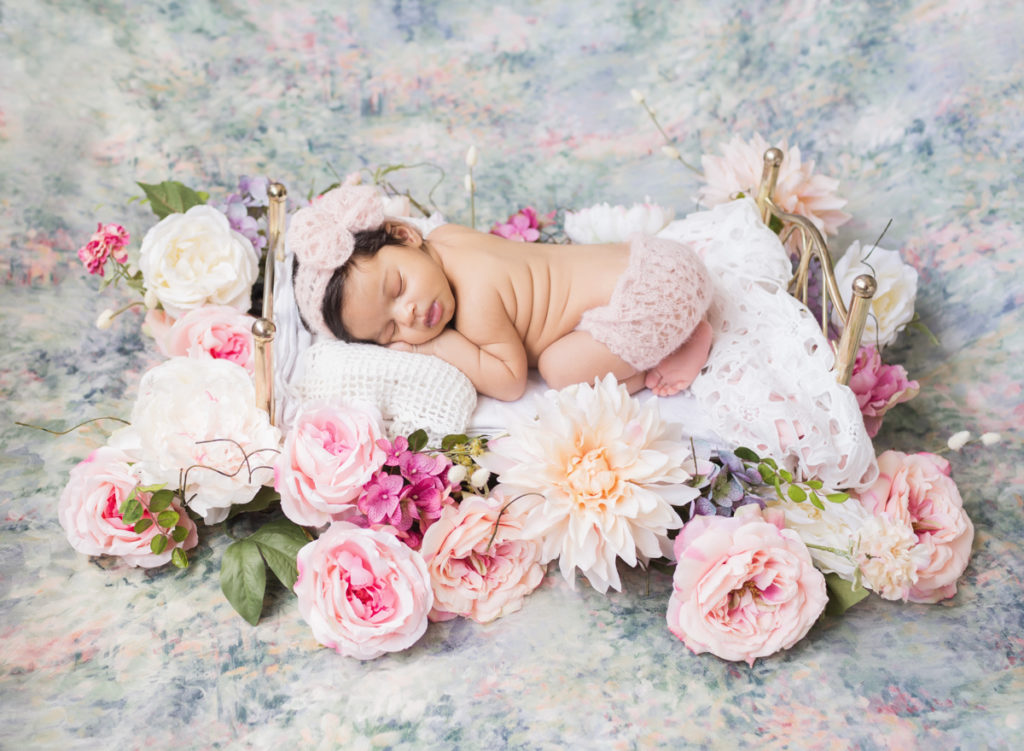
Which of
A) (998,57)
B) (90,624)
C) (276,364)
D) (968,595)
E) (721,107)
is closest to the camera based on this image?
(90,624)

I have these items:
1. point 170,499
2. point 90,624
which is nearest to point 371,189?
point 170,499

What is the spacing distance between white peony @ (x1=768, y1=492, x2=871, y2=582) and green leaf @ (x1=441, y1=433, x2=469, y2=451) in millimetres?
713

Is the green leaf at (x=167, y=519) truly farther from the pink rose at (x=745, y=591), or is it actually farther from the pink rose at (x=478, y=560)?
the pink rose at (x=745, y=591)

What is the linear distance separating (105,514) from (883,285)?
2.03 m

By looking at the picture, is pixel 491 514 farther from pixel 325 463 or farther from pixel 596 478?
pixel 325 463

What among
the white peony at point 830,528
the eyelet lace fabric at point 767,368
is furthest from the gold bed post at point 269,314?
the white peony at point 830,528

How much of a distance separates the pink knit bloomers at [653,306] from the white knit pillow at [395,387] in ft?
1.32

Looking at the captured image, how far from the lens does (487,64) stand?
344cm

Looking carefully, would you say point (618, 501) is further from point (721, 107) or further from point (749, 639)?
point (721, 107)

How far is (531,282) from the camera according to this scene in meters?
2.42

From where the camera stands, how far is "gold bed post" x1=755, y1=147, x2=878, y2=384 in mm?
1944

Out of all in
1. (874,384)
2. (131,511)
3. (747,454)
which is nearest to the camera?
(131,511)

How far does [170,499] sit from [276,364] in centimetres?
46

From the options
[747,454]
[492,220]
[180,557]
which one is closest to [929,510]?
[747,454]
